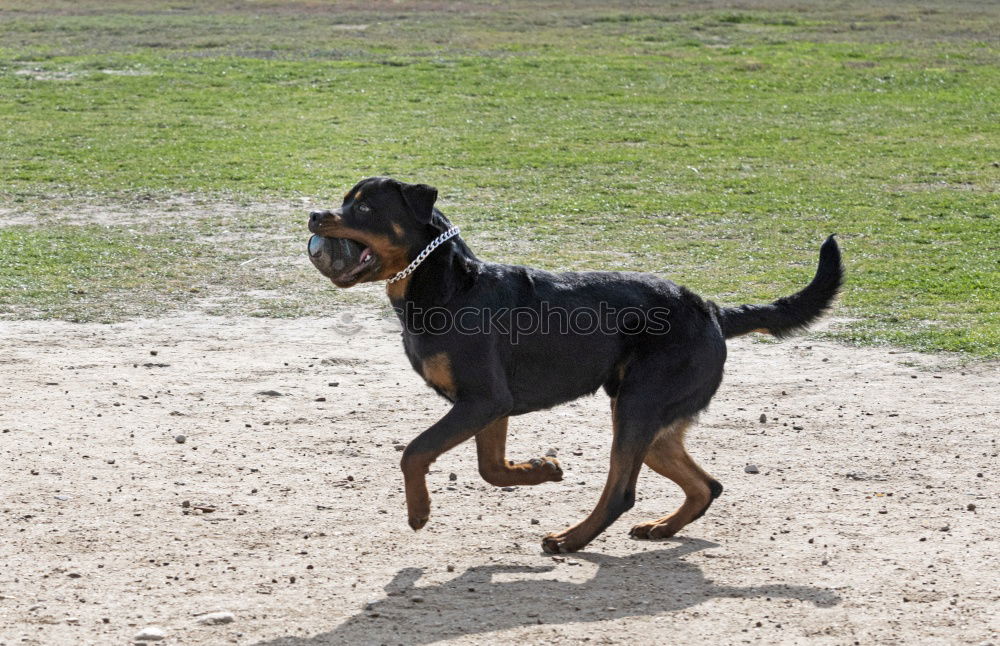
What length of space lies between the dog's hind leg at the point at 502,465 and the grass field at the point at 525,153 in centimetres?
454

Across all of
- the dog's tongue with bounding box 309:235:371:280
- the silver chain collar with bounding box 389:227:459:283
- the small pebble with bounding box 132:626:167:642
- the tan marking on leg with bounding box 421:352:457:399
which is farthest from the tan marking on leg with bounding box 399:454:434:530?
the small pebble with bounding box 132:626:167:642

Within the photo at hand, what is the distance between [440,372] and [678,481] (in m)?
1.41

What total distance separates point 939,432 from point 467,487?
122 inches

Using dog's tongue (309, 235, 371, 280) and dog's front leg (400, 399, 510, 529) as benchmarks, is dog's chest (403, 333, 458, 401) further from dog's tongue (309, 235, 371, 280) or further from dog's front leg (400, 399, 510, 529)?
dog's tongue (309, 235, 371, 280)

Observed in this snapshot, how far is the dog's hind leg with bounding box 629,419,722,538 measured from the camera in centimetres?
692

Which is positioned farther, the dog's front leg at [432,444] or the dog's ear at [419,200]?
the dog's ear at [419,200]

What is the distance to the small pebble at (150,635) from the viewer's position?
220 inches

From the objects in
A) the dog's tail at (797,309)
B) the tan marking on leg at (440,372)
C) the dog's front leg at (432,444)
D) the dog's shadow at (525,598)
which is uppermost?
the dog's tail at (797,309)

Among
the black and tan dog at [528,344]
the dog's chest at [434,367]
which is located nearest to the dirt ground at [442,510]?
the black and tan dog at [528,344]

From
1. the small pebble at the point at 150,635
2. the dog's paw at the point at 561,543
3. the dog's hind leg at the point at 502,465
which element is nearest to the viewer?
the small pebble at the point at 150,635

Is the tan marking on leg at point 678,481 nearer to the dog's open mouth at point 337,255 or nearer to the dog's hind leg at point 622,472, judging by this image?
the dog's hind leg at point 622,472

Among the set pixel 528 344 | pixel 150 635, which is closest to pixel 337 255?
pixel 528 344

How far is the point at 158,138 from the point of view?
2189 centimetres

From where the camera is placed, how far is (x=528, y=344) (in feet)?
22.4
